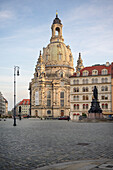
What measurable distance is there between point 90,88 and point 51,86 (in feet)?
131

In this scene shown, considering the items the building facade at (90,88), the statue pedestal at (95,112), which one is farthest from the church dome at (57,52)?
the statue pedestal at (95,112)

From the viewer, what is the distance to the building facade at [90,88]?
94938mm

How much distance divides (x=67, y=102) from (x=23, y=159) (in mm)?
122331

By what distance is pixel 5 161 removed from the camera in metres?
9.91

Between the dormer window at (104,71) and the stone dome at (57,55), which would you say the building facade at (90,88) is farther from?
the stone dome at (57,55)

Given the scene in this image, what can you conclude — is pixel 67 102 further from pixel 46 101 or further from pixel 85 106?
pixel 85 106

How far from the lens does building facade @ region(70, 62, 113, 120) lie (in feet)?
311

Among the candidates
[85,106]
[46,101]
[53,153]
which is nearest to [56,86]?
[46,101]

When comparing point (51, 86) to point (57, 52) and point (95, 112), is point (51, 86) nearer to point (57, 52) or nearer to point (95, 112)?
point (57, 52)

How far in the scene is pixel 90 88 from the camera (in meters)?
96.9

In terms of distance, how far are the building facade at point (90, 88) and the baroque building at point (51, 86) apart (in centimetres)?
3034

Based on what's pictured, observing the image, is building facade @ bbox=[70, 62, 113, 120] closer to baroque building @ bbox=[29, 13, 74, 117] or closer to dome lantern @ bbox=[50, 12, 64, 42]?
baroque building @ bbox=[29, 13, 74, 117]

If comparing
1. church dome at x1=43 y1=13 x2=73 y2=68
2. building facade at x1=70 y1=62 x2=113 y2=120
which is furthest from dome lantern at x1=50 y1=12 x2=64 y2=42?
building facade at x1=70 y1=62 x2=113 y2=120

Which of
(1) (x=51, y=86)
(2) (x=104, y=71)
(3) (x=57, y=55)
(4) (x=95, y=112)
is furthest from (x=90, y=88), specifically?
(3) (x=57, y=55)
